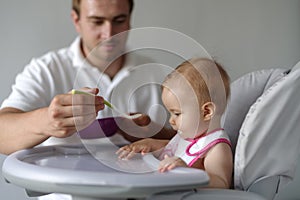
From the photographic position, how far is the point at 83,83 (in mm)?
1310

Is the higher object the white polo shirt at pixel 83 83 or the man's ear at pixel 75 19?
the man's ear at pixel 75 19

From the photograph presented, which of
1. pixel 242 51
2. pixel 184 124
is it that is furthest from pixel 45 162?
pixel 242 51

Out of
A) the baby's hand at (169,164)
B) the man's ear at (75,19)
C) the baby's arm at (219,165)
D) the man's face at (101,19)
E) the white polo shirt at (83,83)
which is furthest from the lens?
the man's ear at (75,19)

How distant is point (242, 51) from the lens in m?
1.86

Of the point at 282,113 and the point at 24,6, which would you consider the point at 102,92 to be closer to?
the point at 282,113

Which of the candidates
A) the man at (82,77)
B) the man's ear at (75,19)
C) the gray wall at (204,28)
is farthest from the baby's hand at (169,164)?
the gray wall at (204,28)

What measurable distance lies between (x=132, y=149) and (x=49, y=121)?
0.20m

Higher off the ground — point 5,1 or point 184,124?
point 5,1

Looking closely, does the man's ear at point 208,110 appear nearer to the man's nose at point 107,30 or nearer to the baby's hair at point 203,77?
the baby's hair at point 203,77

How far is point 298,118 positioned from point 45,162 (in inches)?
21.4

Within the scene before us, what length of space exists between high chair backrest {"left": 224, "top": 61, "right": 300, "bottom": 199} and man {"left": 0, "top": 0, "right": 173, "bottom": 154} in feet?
0.90

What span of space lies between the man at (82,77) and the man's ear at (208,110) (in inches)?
7.1

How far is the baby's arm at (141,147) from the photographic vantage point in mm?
973

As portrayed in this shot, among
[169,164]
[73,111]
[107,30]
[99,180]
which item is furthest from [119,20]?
[99,180]
